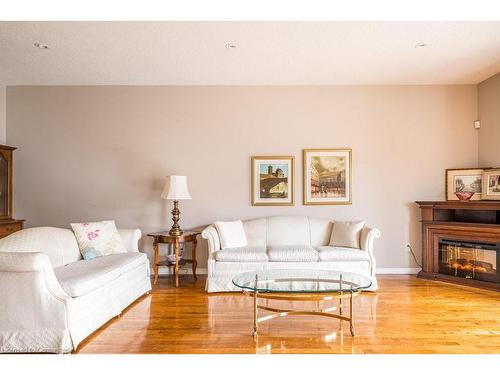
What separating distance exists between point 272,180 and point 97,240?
7.93 ft

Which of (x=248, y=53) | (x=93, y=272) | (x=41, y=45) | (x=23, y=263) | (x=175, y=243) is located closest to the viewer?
(x=23, y=263)

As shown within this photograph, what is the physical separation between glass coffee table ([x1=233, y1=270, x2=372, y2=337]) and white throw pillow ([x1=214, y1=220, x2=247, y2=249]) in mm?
1129

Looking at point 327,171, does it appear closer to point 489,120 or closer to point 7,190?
point 489,120

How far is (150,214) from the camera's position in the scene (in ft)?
17.2

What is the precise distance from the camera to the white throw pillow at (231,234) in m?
4.54

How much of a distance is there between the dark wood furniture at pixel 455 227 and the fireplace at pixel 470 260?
0.18 feet

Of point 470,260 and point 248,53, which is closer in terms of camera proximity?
point 248,53

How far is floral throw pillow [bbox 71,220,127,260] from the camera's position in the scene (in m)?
3.99

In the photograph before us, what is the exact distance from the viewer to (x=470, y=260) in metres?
4.66

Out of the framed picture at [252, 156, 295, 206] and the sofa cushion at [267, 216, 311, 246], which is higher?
the framed picture at [252, 156, 295, 206]

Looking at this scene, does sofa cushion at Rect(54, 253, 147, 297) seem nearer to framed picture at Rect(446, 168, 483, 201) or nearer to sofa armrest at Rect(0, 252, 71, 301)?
sofa armrest at Rect(0, 252, 71, 301)

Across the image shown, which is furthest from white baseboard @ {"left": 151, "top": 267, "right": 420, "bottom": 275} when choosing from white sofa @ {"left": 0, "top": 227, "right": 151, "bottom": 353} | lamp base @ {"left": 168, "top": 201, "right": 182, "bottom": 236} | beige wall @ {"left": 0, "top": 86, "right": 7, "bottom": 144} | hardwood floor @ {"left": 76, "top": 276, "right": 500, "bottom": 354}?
beige wall @ {"left": 0, "top": 86, "right": 7, "bottom": 144}

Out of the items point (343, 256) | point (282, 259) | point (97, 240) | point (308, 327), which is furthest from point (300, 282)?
point (97, 240)

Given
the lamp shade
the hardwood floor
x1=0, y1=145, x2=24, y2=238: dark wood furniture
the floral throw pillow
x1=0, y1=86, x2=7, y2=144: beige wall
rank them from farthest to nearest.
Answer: x1=0, y1=86, x2=7, y2=144: beige wall
x1=0, y1=145, x2=24, y2=238: dark wood furniture
the lamp shade
the floral throw pillow
the hardwood floor
